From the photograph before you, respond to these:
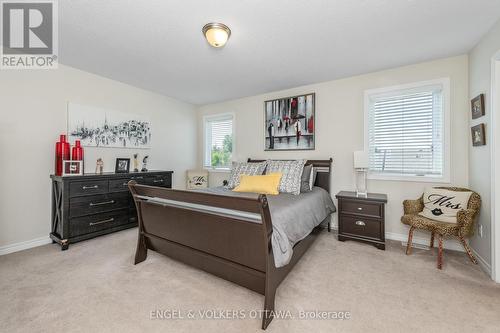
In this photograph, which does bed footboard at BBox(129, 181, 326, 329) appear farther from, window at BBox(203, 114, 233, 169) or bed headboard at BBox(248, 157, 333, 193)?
window at BBox(203, 114, 233, 169)

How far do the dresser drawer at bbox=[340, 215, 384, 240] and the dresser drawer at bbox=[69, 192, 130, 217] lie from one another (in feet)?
10.9

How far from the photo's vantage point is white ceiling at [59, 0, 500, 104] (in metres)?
1.87

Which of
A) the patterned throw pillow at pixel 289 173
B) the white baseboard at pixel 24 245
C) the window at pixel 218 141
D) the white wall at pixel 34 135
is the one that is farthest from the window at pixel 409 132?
the white baseboard at pixel 24 245

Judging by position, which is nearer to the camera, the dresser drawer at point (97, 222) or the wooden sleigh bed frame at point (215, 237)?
the wooden sleigh bed frame at point (215, 237)

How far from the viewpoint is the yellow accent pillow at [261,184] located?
2.96m

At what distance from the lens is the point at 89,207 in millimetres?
2965

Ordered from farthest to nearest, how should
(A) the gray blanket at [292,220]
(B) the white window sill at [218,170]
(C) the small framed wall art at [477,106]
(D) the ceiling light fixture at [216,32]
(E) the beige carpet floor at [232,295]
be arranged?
1. (B) the white window sill at [218,170]
2. (C) the small framed wall art at [477,106]
3. (D) the ceiling light fixture at [216,32]
4. (A) the gray blanket at [292,220]
5. (E) the beige carpet floor at [232,295]

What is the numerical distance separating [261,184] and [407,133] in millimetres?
2231

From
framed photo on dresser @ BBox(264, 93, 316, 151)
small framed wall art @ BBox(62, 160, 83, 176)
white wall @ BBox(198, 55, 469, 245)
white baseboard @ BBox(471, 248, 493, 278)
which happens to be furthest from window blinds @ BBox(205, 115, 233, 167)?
white baseboard @ BBox(471, 248, 493, 278)

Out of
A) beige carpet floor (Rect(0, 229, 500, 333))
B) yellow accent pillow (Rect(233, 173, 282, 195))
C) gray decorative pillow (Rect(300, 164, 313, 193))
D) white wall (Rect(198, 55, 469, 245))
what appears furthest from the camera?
gray decorative pillow (Rect(300, 164, 313, 193))

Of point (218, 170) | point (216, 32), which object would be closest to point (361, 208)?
point (216, 32)

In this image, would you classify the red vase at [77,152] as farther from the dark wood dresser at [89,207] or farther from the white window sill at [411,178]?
the white window sill at [411,178]

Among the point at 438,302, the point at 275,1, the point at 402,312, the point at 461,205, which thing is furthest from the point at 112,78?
the point at 461,205

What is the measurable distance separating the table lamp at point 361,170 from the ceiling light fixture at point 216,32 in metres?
2.26
